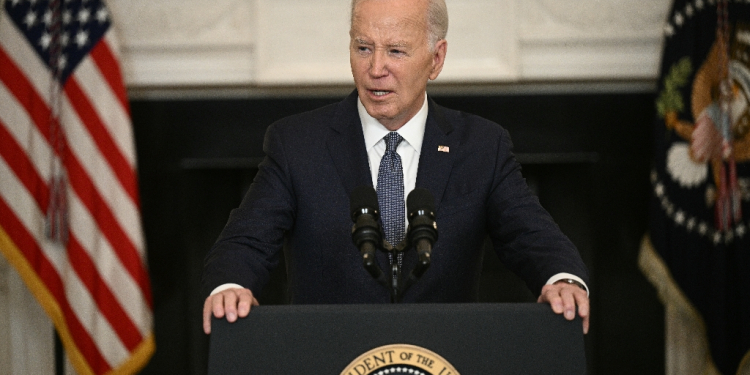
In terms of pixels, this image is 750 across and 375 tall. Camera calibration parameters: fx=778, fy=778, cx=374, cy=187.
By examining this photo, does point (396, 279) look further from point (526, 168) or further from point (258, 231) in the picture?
point (526, 168)

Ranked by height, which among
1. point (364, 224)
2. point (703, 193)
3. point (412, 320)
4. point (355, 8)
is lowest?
point (703, 193)

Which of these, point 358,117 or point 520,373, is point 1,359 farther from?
point 520,373

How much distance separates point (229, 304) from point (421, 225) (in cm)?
38

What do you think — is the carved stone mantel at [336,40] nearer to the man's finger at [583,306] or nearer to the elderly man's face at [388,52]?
the elderly man's face at [388,52]

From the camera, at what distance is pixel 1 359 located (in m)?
4.20

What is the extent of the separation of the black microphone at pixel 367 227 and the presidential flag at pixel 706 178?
2.73 metres

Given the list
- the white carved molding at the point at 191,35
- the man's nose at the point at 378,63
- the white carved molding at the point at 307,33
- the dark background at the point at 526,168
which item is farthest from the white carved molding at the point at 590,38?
the man's nose at the point at 378,63

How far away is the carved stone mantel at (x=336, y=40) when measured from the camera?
161 inches

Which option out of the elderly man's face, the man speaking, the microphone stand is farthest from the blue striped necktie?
the microphone stand

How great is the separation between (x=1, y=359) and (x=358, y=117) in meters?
3.09

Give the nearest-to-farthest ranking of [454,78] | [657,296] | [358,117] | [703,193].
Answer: [358,117] < [703,193] < [454,78] < [657,296]

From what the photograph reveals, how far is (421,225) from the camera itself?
4.73ft

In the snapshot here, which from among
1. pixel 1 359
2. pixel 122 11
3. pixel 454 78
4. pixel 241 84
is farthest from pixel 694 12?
pixel 1 359

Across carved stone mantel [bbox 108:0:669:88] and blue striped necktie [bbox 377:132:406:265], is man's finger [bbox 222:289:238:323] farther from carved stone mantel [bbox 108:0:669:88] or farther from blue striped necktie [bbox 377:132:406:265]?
carved stone mantel [bbox 108:0:669:88]
